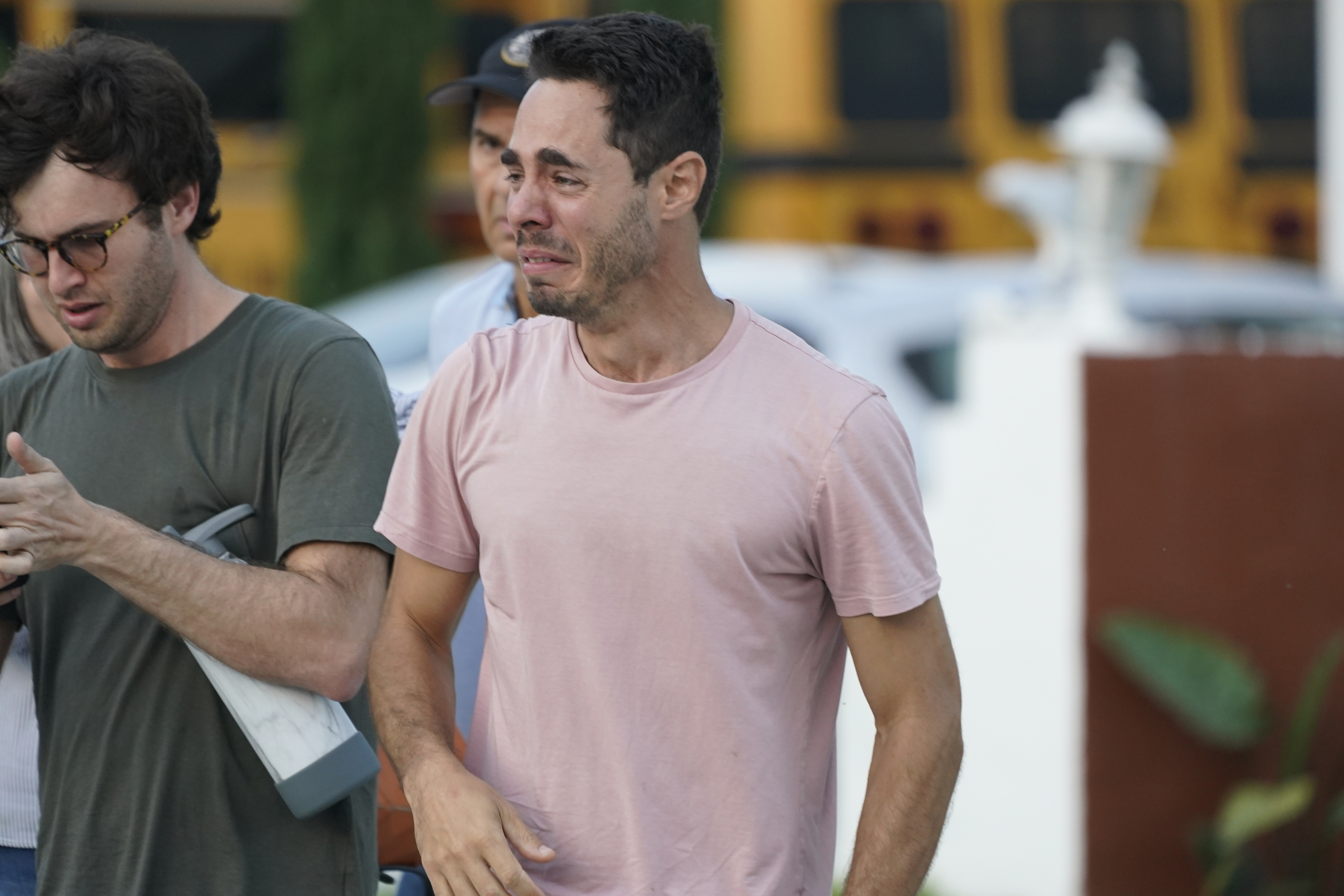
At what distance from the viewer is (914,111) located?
1298 cm

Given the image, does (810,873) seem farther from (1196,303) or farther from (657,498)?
(1196,303)

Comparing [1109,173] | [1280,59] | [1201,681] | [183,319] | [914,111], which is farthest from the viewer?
[1280,59]

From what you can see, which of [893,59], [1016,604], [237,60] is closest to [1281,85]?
[893,59]

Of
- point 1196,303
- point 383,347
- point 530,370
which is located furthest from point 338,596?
point 1196,303

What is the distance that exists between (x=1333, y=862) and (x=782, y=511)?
13.5ft

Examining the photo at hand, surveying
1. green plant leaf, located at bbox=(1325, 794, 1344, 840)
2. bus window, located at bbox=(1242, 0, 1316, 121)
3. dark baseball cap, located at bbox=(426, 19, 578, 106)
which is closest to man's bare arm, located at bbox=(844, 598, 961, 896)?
dark baseball cap, located at bbox=(426, 19, 578, 106)

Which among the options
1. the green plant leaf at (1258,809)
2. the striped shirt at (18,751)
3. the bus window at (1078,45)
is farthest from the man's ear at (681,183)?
the bus window at (1078,45)

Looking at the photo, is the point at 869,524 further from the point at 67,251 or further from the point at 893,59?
the point at 893,59

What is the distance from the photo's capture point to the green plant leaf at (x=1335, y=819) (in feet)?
18.1

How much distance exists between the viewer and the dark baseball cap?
3412 millimetres

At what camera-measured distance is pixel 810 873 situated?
7.45ft

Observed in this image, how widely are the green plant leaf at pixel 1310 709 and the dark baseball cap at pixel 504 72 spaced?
10.8ft

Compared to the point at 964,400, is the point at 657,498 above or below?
above

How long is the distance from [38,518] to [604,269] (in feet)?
2.42
